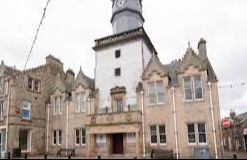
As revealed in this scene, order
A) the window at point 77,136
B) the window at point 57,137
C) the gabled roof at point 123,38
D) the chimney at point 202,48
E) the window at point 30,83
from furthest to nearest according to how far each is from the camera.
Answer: the window at point 30,83 → the window at point 57,137 → the window at point 77,136 → the gabled roof at point 123,38 → the chimney at point 202,48

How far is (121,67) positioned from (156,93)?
5046 mm

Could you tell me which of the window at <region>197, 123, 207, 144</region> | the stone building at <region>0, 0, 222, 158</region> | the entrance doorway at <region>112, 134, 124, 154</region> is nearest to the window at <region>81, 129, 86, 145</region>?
the stone building at <region>0, 0, 222, 158</region>

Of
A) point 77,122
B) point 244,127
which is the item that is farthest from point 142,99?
point 244,127

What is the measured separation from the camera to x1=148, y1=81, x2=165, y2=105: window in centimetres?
2491

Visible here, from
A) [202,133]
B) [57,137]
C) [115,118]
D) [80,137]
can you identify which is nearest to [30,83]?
[57,137]

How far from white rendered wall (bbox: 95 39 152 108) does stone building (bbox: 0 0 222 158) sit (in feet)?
0.34

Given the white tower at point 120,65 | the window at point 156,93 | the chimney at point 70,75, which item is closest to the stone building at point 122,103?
the window at point 156,93

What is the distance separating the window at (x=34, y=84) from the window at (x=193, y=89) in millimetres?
17617

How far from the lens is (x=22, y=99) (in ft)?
95.3

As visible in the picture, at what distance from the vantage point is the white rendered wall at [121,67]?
2688 centimetres

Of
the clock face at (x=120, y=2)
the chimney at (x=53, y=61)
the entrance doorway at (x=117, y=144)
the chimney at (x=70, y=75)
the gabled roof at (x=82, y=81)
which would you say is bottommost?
the entrance doorway at (x=117, y=144)

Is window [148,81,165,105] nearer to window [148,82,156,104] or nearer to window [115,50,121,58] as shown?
window [148,82,156,104]

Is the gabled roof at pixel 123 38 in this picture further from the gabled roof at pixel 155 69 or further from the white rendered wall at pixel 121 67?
the gabled roof at pixel 155 69

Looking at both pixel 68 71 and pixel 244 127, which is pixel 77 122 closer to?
pixel 68 71
